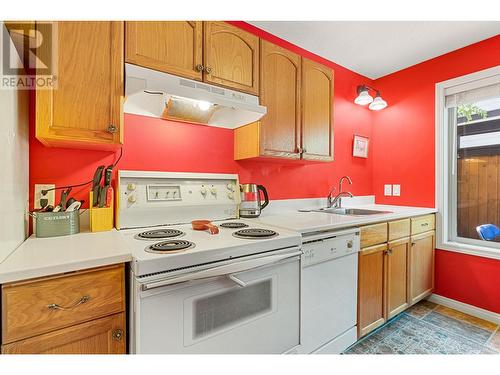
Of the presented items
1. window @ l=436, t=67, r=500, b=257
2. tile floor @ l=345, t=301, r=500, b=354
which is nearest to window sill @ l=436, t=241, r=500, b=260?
window @ l=436, t=67, r=500, b=257

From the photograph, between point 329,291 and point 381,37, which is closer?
point 329,291

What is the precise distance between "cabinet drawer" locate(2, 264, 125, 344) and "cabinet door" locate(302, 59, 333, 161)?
1583 mm

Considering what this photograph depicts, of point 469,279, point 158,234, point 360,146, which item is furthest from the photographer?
point 360,146

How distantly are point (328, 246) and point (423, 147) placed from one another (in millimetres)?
1840

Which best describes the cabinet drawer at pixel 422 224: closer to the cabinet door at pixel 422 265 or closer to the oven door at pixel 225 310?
the cabinet door at pixel 422 265

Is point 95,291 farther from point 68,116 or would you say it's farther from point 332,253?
point 332,253

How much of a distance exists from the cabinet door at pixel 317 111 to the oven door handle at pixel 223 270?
106 cm

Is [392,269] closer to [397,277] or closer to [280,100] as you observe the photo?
[397,277]

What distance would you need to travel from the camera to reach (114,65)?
1229mm

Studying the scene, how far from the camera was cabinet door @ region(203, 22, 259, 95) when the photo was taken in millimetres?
1504

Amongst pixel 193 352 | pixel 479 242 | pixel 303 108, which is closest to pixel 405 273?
pixel 479 242

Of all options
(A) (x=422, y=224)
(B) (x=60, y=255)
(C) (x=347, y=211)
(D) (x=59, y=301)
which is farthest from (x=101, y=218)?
(A) (x=422, y=224)

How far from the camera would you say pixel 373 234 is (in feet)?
5.97

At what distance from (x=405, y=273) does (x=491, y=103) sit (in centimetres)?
Answer: 172
